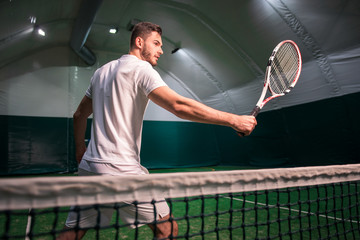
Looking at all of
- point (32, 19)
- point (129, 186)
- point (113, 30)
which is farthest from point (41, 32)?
point (129, 186)

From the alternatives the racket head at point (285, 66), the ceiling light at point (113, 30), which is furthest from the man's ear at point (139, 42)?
the ceiling light at point (113, 30)

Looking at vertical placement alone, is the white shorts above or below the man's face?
below

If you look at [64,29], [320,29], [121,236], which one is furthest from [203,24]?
[121,236]

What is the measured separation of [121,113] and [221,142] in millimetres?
8817

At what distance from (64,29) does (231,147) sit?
6465 mm

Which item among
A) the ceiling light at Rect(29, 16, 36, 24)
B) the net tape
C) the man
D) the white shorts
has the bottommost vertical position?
the white shorts

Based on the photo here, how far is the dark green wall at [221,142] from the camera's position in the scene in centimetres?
606

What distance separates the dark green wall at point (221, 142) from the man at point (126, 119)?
5.52 metres

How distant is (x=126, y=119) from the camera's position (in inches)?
54.5

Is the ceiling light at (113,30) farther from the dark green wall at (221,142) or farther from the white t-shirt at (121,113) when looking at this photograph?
the white t-shirt at (121,113)

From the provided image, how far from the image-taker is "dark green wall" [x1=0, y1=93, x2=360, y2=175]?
606 centimetres

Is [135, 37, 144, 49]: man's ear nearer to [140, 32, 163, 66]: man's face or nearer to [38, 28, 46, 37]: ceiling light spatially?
[140, 32, 163, 66]: man's face

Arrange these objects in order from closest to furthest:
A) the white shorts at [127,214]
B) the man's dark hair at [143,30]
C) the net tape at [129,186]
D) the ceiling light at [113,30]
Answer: the net tape at [129,186] < the white shorts at [127,214] < the man's dark hair at [143,30] < the ceiling light at [113,30]

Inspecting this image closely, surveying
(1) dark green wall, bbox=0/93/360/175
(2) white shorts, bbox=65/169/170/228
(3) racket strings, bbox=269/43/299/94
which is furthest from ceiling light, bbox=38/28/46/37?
(2) white shorts, bbox=65/169/170/228
